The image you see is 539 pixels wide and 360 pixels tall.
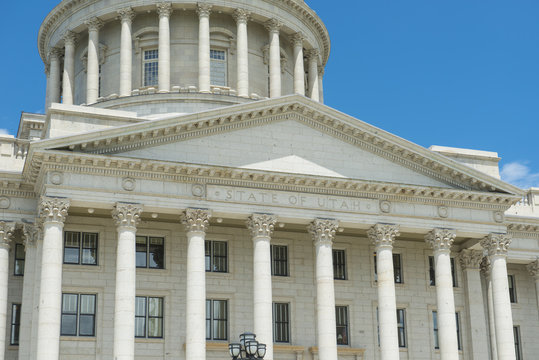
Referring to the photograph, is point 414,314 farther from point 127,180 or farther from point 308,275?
point 127,180

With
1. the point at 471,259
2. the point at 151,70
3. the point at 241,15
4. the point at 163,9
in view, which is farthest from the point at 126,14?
the point at 471,259

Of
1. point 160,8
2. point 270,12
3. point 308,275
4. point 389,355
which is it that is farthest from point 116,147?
point 270,12

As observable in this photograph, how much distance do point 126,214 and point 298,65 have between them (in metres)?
24.4

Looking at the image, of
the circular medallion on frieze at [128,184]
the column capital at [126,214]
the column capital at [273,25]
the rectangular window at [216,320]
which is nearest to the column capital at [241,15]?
the column capital at [273,25]

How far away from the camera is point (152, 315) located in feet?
122

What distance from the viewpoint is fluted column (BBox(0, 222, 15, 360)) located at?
35344 millimetres

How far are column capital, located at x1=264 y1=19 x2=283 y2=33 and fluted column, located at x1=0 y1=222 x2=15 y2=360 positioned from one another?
24228mm

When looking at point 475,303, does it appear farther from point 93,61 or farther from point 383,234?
point 93,61

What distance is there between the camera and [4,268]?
36.0m

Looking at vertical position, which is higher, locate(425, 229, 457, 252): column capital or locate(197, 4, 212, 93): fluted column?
locate(197, 4, 212, 93): fluted column

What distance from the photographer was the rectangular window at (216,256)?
128 ft

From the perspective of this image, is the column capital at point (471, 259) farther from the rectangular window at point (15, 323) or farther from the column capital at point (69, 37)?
the column capital at point (69, 37)

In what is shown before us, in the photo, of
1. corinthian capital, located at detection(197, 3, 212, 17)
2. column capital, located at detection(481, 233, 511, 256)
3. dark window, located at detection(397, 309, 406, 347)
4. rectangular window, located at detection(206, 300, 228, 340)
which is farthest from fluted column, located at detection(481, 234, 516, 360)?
corinthian capital, located at detection(197, 3, 212, 17)

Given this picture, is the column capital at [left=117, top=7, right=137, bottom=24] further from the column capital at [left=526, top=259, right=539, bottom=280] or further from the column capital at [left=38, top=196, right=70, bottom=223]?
the column capital at [left=526, top=259, right=539, bottom=280]
